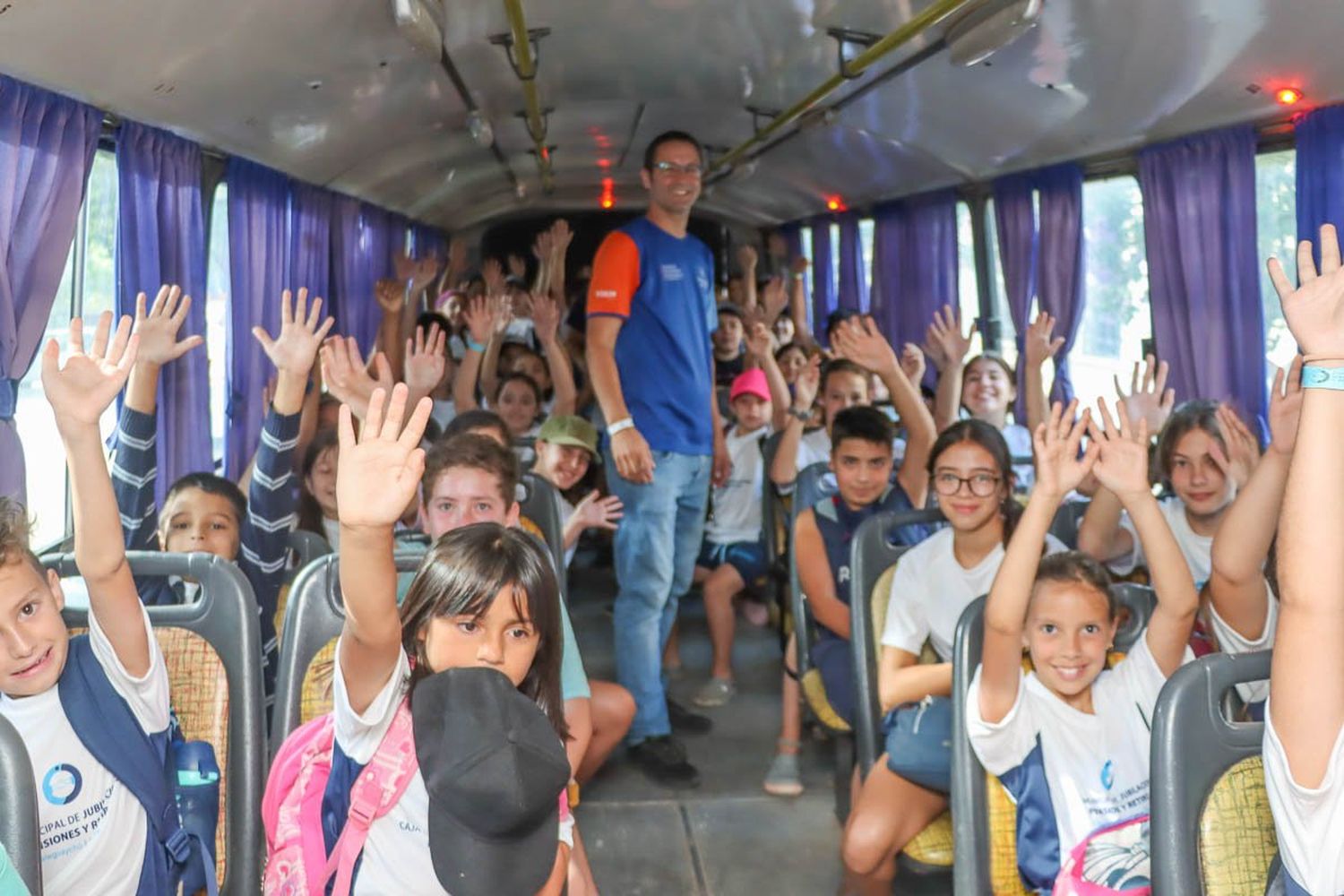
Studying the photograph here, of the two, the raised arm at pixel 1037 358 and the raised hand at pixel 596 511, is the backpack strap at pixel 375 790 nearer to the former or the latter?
the raised hand at pixel 596 511

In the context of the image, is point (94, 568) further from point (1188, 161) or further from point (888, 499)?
point (1188, 161)

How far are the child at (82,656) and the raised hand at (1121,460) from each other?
1.99 m

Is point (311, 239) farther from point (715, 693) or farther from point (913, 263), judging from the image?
point (913, 263)

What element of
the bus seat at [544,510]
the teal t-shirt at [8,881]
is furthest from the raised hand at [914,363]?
the teal t-shirt at [8,881]

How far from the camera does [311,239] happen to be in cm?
769

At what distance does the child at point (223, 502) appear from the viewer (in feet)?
10.4

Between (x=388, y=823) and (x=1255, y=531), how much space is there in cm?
195

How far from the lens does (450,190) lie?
10.4 meters

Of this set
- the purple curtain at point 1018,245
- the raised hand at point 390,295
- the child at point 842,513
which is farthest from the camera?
the raised hand at point 390,295

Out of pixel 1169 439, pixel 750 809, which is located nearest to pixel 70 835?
pixel 750 809

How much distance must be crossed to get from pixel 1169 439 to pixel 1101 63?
198 centimetres

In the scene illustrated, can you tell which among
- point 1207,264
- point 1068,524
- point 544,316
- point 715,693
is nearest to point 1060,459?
point 1068,524

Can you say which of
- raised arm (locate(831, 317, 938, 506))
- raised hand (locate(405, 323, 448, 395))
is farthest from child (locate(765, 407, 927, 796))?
raised hand (locate(405, 323, 448, 395))

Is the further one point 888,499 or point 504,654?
point 888,499
